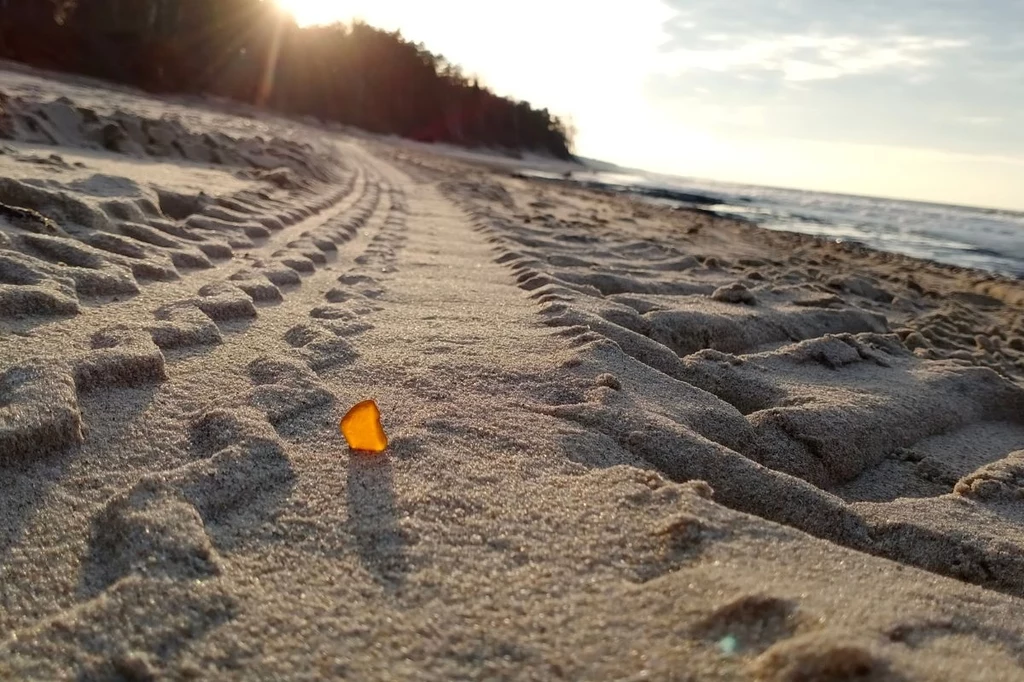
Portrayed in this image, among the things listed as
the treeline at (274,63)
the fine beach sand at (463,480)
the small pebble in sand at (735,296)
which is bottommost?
the fine beach sand at (463,480)

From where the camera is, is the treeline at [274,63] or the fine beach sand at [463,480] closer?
the fine beach sand at [463,480]

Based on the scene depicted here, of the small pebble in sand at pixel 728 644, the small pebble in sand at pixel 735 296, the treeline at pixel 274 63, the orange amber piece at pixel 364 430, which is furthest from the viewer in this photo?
the treeline at pixel 274 63

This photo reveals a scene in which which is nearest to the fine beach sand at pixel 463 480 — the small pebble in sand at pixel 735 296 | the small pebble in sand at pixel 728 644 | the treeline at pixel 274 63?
the small pebble in sand at pixel 728 644

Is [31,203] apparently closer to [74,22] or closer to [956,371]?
[956,371]

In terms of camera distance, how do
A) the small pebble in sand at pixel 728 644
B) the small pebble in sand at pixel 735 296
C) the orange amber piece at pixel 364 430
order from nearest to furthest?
the small pebble in sand at pixel 728 644 → the orange amber piece at pixel 364 430 → the small pebble in sand at pixel 735 296

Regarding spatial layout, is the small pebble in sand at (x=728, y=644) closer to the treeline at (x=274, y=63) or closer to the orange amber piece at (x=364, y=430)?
the orange amber piece at (x=364, y=430)

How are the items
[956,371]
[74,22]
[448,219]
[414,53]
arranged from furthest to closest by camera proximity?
[414,53]
[74,22]
[448,219]
[956,371]

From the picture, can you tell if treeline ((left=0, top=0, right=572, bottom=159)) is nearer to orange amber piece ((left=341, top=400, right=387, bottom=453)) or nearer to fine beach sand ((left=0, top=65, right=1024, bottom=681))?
fine beach sand ((left=0, top=65, right=1024, bottom=681))

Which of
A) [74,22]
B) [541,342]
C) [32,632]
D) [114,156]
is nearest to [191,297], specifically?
[541,342]
